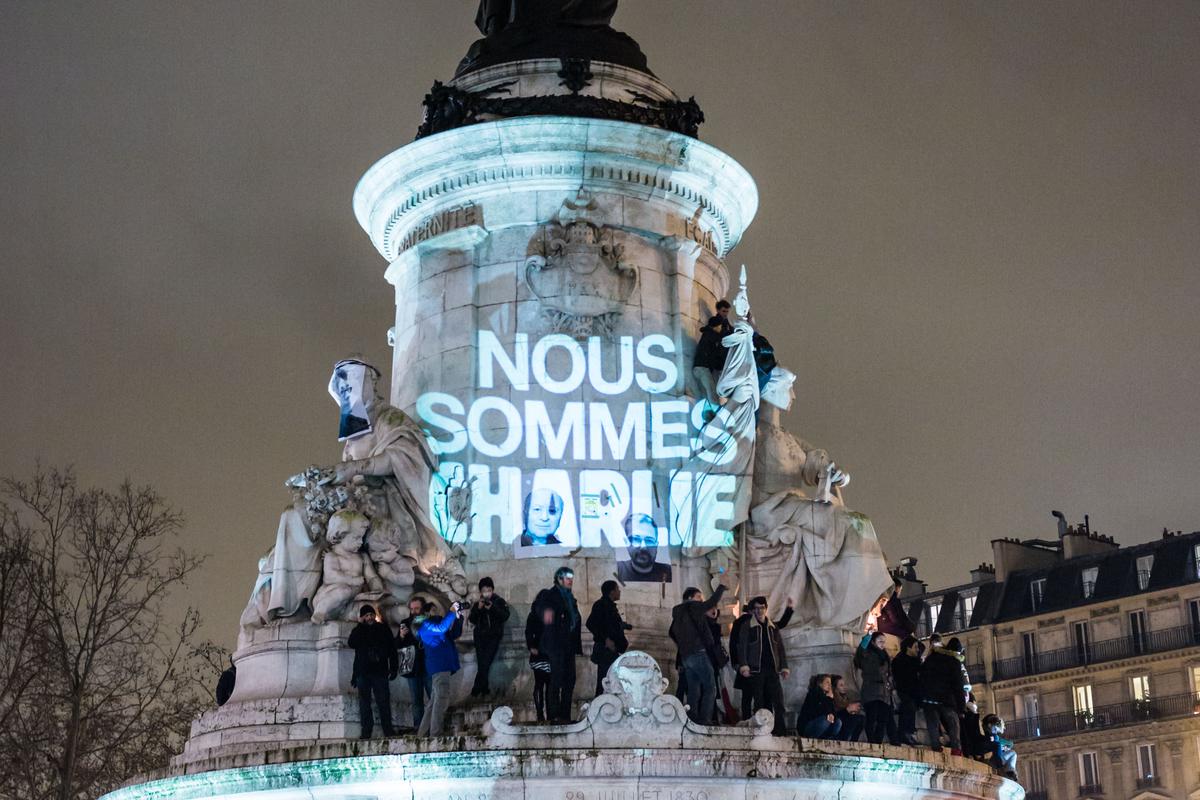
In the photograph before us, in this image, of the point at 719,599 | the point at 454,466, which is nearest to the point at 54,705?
the point at 454,466

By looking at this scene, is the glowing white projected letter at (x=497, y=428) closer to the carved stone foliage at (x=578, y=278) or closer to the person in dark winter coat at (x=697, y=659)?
the carved stone foliage at (x=578, y=278)

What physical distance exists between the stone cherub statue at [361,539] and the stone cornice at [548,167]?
327 cm

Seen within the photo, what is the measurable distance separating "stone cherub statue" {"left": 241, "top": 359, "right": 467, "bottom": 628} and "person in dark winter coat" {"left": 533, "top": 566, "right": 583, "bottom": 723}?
6.77ft

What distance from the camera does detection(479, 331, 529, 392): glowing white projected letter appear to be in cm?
2292

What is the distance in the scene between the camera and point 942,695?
2062 cm

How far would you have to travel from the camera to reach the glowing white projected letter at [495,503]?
73.0 feet

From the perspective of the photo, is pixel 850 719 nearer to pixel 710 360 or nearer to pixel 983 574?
pixel 710 360

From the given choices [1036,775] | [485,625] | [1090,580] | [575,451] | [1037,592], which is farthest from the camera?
[1037,592]

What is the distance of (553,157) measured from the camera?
77.4 feet

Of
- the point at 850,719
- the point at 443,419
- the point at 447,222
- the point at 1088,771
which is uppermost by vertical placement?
the point at 447,222

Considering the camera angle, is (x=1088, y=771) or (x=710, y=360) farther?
(x=1088, y=771)

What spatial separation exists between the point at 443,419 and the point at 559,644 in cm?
444

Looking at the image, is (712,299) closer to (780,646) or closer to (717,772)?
(780,646)

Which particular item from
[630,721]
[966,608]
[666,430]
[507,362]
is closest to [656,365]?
[666,430]
